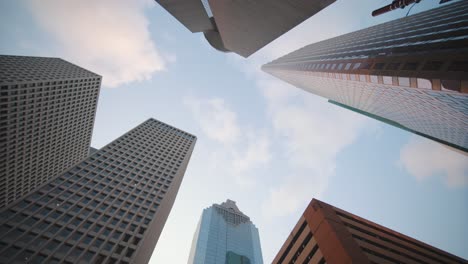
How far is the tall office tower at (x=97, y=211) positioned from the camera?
4206 centimetres

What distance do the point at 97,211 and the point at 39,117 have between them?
151ft

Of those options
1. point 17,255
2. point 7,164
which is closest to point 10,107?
point 7,164

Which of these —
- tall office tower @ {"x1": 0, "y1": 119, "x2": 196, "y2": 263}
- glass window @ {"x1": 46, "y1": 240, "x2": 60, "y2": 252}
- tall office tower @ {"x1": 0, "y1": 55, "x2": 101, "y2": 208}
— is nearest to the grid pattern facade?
tall office tower @ {"x1": 0, "y1": 119, "x2": 196, "y2": 263}

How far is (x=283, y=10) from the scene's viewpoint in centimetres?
1894

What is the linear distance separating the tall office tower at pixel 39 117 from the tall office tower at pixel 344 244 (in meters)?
77.9

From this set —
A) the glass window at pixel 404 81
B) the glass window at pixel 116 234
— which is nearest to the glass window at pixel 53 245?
the glass window at pixel 116 234

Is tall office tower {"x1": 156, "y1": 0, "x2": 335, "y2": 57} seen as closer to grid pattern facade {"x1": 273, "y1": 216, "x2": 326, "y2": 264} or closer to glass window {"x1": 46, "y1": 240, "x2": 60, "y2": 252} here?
grid pattern facade {"x1": 273, "y1": 216, "x2": 326, "y2": 264}

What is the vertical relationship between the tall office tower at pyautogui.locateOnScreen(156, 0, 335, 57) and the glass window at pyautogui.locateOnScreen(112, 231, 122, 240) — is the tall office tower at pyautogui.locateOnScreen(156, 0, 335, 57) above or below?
above

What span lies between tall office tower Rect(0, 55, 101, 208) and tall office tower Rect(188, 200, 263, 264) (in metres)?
74.7

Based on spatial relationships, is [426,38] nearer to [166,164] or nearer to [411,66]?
[411,66]

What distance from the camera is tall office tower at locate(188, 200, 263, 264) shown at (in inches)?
4847

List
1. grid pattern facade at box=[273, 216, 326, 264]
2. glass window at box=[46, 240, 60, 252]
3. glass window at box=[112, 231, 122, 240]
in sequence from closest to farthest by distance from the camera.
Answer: grid pattern facade at box=[273, 216, 326, 264] < glass window at box=[46, 240, 60, 252] < glass window at box=[112, 231, 122, 240]

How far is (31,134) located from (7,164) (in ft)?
34.3

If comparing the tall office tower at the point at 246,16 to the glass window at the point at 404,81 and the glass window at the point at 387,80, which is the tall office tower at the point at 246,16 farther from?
the glass window at the point at 387,80
